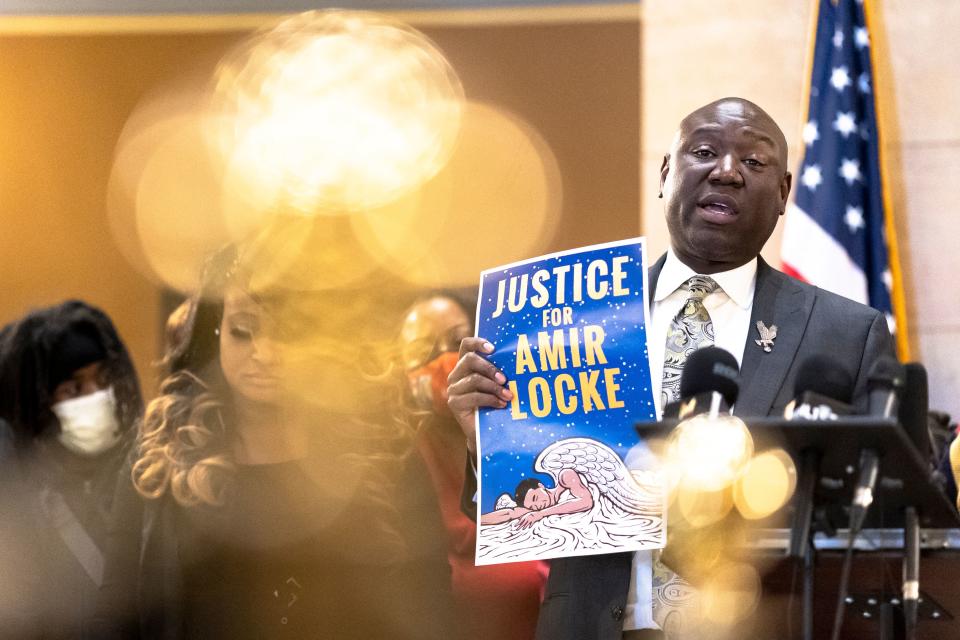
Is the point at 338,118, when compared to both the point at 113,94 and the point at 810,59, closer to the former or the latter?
the point at 113,94

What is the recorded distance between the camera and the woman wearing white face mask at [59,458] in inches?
150

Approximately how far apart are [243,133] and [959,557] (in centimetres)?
757

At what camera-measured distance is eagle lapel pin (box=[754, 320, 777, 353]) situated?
9.25ft

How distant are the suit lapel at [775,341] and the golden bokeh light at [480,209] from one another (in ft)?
18.7

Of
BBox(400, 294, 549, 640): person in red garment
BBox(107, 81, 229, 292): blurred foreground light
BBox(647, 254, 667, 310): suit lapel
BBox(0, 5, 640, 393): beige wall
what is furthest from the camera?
BBox(107, 81, 229, 292): blurred foreground light

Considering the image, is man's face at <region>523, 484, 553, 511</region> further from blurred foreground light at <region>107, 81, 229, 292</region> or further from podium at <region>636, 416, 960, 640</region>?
blurred foreground light at <region>107, 81, 229, 292</region>

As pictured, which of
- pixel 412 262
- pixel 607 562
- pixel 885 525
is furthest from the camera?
pixel 412 262

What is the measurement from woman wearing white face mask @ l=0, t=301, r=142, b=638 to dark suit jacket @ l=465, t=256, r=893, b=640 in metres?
1.48

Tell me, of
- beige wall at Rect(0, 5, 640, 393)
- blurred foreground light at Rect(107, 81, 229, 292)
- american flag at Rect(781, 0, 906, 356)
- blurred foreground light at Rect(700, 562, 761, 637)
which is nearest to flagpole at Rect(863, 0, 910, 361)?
american flag at Rect(781, 0, 906, 356)

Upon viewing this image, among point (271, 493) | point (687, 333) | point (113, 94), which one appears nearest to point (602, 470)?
point (687, 333)

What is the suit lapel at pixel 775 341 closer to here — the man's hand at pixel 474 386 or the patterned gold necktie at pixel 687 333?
the patterned gold necktie at pixel 687 333

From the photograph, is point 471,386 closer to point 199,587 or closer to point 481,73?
point 199,587

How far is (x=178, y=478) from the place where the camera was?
133 inches

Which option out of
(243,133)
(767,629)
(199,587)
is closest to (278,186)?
(243,133)
